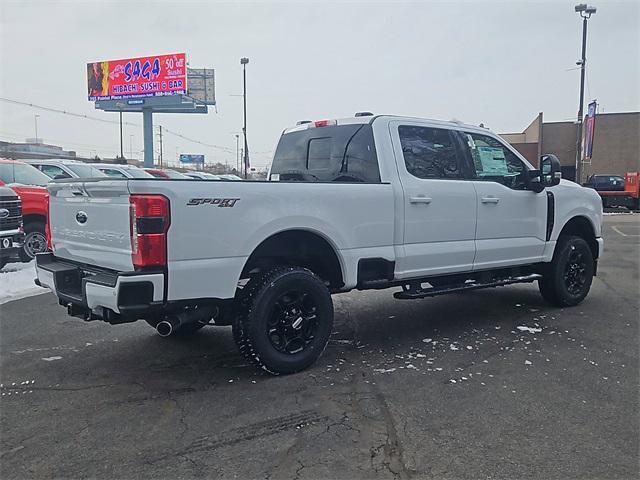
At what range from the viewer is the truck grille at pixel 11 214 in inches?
335

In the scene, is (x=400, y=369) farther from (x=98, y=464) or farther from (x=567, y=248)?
(x=567, y=248)

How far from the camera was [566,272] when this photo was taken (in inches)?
268

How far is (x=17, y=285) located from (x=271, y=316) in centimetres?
528

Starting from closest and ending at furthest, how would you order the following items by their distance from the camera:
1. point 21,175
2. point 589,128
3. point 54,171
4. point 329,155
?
point 329,155, point 21,175, point 54,171, point 589,128

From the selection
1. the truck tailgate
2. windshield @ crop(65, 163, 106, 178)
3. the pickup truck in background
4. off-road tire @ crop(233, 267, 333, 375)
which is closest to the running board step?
off-road tire @ crop(233, 267, 333, 375)

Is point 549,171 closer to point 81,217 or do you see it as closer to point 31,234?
point 81,217

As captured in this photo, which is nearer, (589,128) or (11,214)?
(11,214)

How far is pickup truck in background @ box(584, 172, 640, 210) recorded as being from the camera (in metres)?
27.5

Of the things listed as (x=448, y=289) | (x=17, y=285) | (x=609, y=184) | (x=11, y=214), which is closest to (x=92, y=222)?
(x=448, y=289)

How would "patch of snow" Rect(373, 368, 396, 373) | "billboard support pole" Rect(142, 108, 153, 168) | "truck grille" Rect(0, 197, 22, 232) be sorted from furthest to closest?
"billboard support pole" Rect(142, 108, 153, 168), "truck grille" Rect(0, 197, 22, 232), "patch of snow" Rect(373, 368, 396, 373)

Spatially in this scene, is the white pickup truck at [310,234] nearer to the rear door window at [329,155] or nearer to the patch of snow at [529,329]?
the rear door window at [329,155]

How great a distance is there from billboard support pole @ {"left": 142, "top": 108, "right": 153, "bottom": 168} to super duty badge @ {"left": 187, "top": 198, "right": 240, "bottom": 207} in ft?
126

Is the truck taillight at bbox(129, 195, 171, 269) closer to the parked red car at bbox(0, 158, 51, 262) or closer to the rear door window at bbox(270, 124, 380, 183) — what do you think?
the rear door window at bbox(270, 124, 380, 183)

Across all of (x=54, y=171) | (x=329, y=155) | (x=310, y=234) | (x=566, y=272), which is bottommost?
(x=566, y=272)
